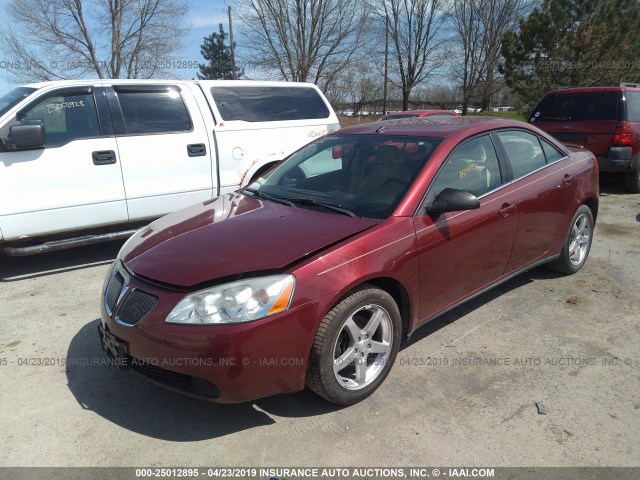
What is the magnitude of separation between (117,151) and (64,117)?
62 centimetres

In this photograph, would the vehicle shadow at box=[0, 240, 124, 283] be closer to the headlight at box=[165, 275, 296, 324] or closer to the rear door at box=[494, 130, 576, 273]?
the headlight at box=[165, 275, 296, 324]

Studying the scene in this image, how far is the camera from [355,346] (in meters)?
2.76

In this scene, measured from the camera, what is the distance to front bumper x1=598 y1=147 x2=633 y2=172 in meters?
7.88

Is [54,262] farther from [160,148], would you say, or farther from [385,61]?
[385,61]

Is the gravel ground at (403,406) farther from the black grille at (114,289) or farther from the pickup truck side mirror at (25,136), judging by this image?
the pickup truck side mirror at (25,136)

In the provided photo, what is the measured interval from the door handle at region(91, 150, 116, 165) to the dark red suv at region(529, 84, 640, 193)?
7.15m

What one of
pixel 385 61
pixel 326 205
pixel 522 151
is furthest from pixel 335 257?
pixel 385 61

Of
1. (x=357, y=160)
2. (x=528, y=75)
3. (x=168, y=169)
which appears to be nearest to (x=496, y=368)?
(x=357, y=160)

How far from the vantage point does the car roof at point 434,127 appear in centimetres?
352

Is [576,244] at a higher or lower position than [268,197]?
lower

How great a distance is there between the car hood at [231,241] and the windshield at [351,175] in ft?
0.57

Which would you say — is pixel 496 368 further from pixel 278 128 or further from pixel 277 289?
pixel 278 128

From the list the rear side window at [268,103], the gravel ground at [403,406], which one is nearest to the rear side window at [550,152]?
the gravel ground at [403,406]

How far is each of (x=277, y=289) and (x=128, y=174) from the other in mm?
3409
